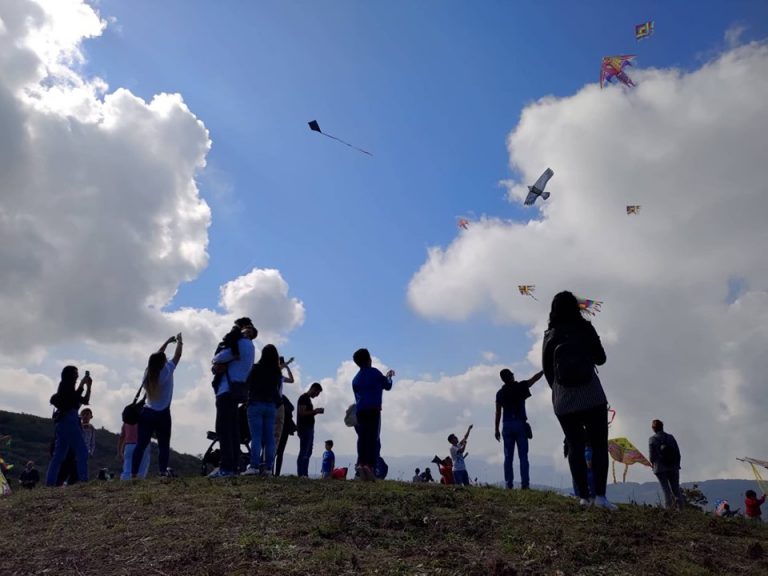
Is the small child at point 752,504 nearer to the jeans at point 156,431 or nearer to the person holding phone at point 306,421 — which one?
the person holding phone at point 306,421

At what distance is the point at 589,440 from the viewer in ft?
25.8

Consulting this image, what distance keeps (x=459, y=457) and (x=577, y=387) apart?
10310 millimetres

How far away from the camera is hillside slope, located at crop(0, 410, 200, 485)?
44.8 meters

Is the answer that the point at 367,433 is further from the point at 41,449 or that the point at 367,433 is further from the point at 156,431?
the point at 41,449

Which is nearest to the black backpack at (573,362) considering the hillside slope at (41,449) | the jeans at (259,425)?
the jeans at (259,425)

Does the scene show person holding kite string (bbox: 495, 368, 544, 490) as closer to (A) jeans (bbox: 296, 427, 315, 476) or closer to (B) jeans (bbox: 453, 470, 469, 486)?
(A) jeans (bbox: 296, 427, 315, 476)

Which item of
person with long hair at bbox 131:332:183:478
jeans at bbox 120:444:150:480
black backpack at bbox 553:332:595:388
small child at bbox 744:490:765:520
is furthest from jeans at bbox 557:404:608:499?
small child at bbox 744:490:765:520

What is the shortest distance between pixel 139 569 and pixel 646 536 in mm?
5094

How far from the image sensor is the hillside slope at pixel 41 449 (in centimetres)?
4478

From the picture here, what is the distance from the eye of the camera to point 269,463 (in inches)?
441

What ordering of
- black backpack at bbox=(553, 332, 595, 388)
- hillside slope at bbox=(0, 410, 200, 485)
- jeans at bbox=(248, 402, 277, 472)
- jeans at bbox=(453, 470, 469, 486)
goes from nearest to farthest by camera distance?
1. black backpack at bbox=(553, 332, 595, 388)
2. jeans at bbox=(248, 402, 277, 472)
3. jeans at bbox=(453, 470, 469, 486)
4. hillside slope at bbox=(0, 410, 200, 485)

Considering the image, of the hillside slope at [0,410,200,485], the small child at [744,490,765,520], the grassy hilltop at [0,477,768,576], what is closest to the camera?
the grassy hilltop at [0,477,768,576]

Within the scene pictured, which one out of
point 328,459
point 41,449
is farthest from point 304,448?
point 41,449

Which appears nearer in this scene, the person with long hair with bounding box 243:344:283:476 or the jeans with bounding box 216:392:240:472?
the jeans with bounding box 216:392:240:472
